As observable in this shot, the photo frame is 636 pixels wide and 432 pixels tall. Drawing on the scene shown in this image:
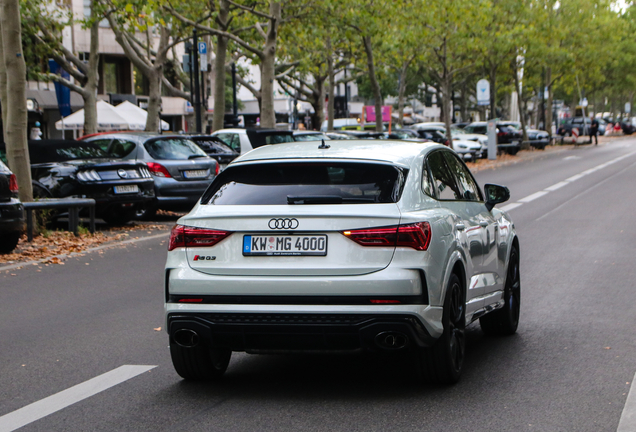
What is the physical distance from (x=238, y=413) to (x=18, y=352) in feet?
7.99

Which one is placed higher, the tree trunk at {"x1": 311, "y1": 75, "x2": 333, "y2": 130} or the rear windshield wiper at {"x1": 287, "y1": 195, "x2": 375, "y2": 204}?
the tree trunk at {"x1": 311, "y1": 75, "x2": 333, "y2": 130}

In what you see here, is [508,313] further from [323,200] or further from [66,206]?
[66,206]

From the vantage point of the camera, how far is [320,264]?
16.6 feet

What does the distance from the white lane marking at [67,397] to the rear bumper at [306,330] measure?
78 centimetres

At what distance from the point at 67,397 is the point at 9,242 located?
7487 millimetres

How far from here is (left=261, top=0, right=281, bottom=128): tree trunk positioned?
28100 mm

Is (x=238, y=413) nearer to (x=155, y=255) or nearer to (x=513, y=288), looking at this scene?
(x=513, y=288)

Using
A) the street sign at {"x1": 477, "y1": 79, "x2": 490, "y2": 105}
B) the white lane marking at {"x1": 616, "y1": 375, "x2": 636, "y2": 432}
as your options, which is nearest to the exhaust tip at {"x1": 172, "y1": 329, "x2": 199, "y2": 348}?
the white lane marking at {"x1": 616, "y1": 375, "x2": 636, "y2": 432}

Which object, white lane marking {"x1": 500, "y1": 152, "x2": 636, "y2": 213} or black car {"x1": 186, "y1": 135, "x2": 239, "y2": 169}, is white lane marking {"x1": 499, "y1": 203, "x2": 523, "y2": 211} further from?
black car {"x1": 186, "y1": 135, "x2": 239, "y2": 169}

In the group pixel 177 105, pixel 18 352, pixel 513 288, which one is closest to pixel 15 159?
pixel 18 352

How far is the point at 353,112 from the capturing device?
379 feet

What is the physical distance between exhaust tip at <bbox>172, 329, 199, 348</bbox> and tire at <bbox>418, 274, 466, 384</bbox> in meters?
1.25

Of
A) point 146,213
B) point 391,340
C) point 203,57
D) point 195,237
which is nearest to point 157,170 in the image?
point 146,213

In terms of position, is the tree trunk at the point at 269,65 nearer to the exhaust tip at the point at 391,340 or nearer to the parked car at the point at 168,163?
the parked car at the point at 168,163
